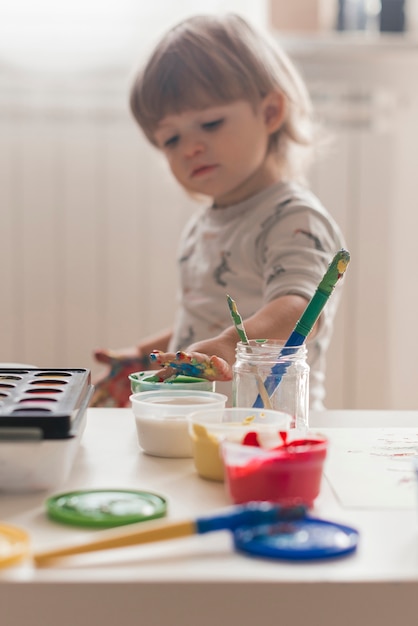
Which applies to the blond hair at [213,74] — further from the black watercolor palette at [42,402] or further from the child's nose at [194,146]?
the black watercolor palette at [42,402]

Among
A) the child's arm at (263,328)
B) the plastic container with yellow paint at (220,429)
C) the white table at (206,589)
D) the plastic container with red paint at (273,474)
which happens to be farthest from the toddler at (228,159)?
the white table at (206,589)

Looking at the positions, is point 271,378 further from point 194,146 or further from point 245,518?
point 194,146

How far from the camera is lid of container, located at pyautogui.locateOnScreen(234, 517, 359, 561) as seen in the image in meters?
0.44

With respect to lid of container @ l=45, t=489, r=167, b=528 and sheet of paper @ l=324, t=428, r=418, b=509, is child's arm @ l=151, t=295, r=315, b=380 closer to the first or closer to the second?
sheet of paper @ l=324, t=428, r=418, b=509

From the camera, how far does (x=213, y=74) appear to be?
1270 mm

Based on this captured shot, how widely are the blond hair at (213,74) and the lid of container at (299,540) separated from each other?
0.91 meters

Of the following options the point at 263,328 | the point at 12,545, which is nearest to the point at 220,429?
the point at 12,545

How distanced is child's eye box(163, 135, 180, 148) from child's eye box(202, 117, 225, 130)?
5 cm

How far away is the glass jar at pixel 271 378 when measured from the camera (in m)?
0.73

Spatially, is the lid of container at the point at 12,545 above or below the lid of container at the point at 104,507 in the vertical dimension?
above

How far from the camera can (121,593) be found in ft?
1.34

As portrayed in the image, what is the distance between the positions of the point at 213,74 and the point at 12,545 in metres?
0.95

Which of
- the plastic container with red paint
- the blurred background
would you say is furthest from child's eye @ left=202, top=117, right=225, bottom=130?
the plastic container with red paint

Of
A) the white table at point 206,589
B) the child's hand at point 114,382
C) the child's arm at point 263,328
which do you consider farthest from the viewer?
the child's hand at point 114,382
